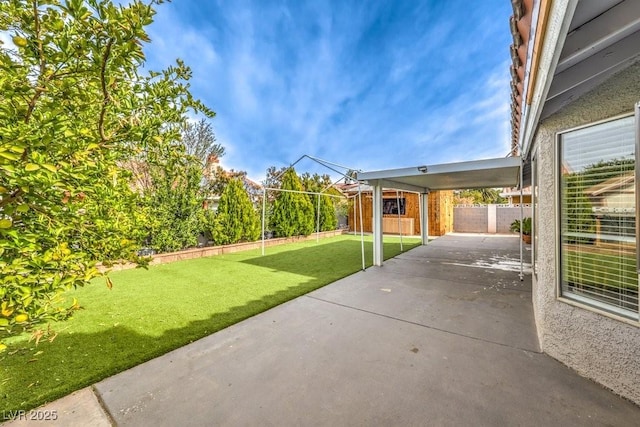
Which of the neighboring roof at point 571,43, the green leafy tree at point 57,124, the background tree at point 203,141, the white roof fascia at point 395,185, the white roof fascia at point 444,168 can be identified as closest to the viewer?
the green leafy tree at point 57,124

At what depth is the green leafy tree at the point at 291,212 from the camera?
13969mm

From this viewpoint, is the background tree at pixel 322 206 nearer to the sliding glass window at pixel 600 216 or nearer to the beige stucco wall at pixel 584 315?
the beige stucco wall at pixel 584 315

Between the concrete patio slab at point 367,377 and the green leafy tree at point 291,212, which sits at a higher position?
the green leafy tree at point 291,212

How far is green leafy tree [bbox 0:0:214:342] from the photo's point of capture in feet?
4.06

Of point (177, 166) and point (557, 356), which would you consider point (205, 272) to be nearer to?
point (177, 166)

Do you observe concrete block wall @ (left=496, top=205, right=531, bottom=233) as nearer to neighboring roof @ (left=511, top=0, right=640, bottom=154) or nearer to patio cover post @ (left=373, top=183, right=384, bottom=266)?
patio cover post @ (left=373, top=183, right=384, bottom=266)

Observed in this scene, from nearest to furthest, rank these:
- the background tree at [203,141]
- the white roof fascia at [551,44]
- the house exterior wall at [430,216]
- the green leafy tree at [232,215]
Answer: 1. the white roof fascia at [551,44]
2. the green leafy tree at [232,215]
3. the background tree at [203,141]
4. the house exterior wall at [430,216]

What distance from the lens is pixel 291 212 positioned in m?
14.2

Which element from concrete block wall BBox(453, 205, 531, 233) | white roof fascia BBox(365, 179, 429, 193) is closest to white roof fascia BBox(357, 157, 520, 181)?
white roof fascia BBox(365, 179, 429, 193)

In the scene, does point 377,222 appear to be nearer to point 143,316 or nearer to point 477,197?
point 143,316

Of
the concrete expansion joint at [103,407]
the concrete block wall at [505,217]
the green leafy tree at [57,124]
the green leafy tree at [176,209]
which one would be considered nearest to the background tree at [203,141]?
the green leafy tree at [176,209]

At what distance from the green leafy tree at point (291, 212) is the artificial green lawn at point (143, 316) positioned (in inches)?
202

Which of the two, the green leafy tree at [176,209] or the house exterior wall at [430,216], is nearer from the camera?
the green leafy tree at [176,209]

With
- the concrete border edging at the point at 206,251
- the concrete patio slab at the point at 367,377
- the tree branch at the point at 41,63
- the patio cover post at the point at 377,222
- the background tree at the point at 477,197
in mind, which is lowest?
the concrete patio slab at the point at 367,377
